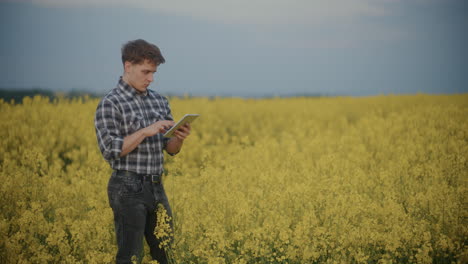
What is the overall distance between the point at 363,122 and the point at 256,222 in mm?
6560

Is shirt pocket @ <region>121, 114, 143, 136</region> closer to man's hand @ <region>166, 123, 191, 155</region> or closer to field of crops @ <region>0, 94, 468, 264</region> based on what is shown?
man's hand @ <region>166, 123, 191, 155</region>

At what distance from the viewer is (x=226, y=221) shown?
393cm

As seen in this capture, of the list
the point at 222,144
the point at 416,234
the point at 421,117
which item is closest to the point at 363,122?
the point at 421,117

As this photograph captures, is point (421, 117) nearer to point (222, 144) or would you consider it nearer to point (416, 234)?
point (222, 144)

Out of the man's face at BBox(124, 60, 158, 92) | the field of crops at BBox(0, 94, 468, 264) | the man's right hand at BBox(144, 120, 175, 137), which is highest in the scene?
the man's face at BBox(124, 60, 158, 92)

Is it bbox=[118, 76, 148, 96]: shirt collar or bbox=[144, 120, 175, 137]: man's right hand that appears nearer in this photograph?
bbox=[144, 120, 175, 137]: man's right hand

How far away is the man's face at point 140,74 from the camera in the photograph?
2.72 metres

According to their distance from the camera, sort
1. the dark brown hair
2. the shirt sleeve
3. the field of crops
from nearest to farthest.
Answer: the shirt sleeve → the dark brown hair → the field of crops

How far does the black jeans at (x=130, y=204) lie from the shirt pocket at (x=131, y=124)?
0.97 feet

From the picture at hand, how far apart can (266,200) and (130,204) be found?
1.90 meters

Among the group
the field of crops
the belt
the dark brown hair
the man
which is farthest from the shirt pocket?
the field of crops

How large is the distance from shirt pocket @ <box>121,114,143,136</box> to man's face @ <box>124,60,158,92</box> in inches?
8.3

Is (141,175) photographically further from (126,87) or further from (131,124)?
(126,87)

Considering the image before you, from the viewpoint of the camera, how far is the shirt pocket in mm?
2756
